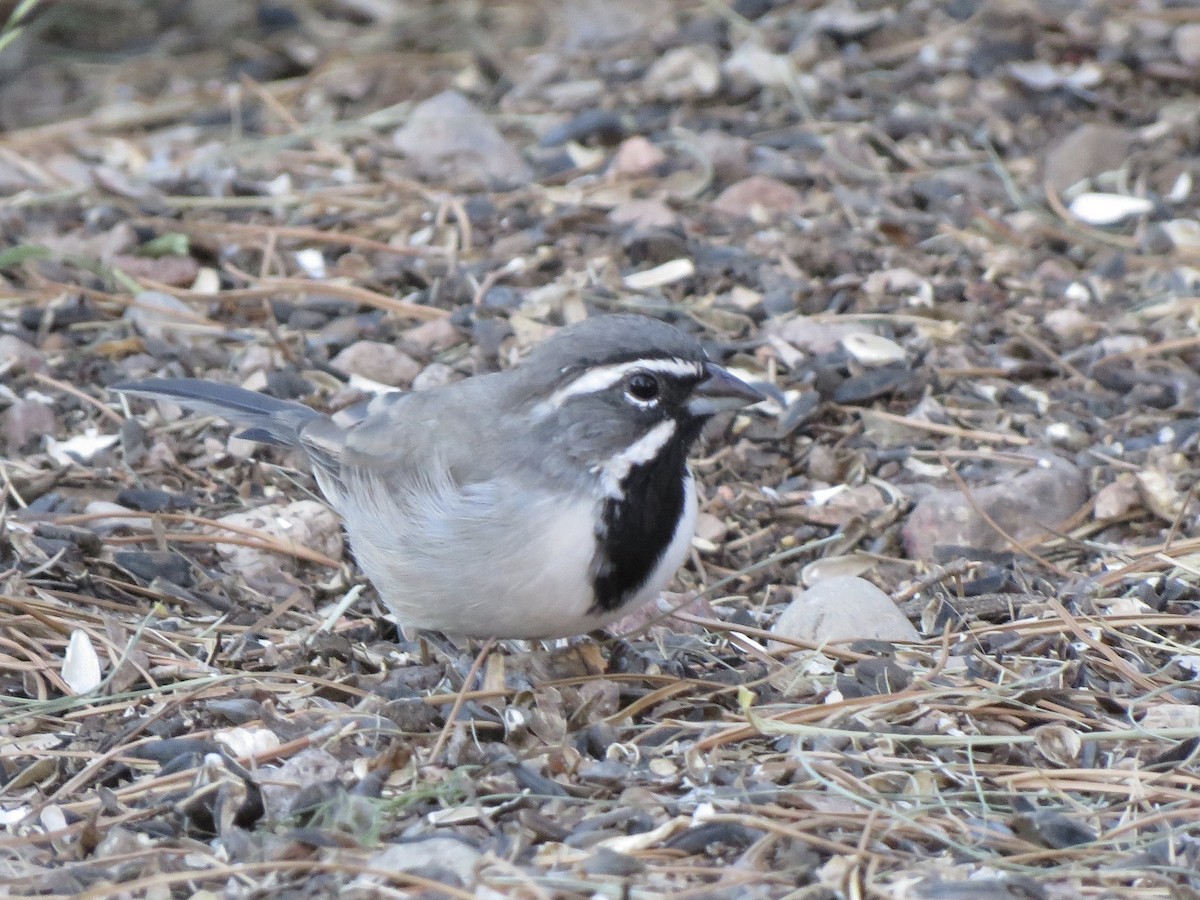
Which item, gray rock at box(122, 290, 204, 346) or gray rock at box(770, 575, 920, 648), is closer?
gray rock at box(770, 575, 920, 648)

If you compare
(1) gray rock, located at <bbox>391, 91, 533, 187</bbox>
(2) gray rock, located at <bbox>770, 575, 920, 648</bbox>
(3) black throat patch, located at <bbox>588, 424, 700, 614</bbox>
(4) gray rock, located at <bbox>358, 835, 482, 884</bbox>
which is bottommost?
(2) gray rock, located at <bbox>770, 575, 920, 648</bbox>

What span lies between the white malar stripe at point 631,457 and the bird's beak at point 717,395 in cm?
10

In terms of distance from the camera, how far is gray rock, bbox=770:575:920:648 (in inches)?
203

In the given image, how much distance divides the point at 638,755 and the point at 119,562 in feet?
6.68

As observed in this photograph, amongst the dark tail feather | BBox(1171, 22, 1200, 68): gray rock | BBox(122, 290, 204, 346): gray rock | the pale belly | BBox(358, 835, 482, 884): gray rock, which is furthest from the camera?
BBox(1171, 22, 1200, 68): gray rock

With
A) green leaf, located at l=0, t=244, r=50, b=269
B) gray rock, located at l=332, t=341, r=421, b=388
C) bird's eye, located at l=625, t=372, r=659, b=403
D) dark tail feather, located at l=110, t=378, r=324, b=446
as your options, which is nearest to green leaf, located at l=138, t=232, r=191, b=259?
green leaf, located at l=0, t=244, r=50, b=269

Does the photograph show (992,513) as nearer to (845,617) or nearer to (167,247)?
(845,617)

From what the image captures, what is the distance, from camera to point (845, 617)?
518 cm

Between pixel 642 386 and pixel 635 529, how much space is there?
0.41m

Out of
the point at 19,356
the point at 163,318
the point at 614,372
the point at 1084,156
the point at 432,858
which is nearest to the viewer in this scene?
the point at 432,858

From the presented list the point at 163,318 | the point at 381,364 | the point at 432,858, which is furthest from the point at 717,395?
the point at 163,318

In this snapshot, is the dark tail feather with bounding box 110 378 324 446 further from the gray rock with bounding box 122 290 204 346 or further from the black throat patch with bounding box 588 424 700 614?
the black throat patch with bounding box 588 424 700 614

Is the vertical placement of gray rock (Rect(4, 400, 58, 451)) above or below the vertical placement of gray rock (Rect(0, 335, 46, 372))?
below

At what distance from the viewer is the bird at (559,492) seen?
467cm
